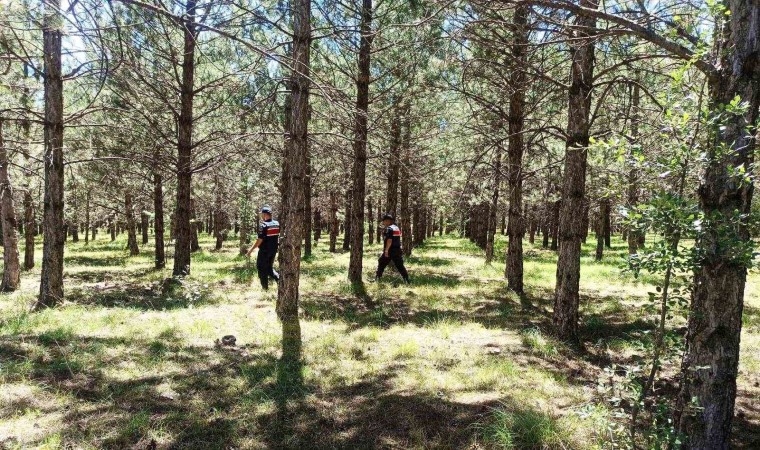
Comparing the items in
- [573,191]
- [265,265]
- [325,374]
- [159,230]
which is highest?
[573,191]

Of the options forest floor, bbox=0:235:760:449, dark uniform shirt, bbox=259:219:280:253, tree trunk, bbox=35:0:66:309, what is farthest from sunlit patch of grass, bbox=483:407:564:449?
tree trunk, bbox=35:0:66:309

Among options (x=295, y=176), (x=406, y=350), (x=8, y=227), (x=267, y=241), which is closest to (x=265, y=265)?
(x=267, y=241)

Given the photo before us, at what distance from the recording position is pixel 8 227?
9.57m

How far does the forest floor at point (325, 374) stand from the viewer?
3.70 meters

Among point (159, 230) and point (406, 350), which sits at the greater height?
point (159, 230)

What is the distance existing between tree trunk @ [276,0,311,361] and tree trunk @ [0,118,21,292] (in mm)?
6582

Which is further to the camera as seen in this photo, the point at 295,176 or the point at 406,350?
the point at 295,176

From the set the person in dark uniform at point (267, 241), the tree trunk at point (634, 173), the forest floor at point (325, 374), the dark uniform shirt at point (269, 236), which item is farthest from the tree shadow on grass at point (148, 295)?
the tree trunk at point (634, 173)

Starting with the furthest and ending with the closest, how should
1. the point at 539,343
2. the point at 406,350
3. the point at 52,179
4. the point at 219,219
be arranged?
the point at 219,219 < the point at 52,179 < the point at 539,343 < the point at 406,350

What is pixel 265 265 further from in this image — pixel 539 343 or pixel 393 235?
pixel 539 343

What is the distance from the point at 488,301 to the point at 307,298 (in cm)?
385

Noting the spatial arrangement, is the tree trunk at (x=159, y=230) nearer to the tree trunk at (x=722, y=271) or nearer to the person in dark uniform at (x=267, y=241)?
the person in dark uniform at (x=267, y=241)

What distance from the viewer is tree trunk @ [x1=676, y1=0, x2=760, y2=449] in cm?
290

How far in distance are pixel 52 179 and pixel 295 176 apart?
471 cm
